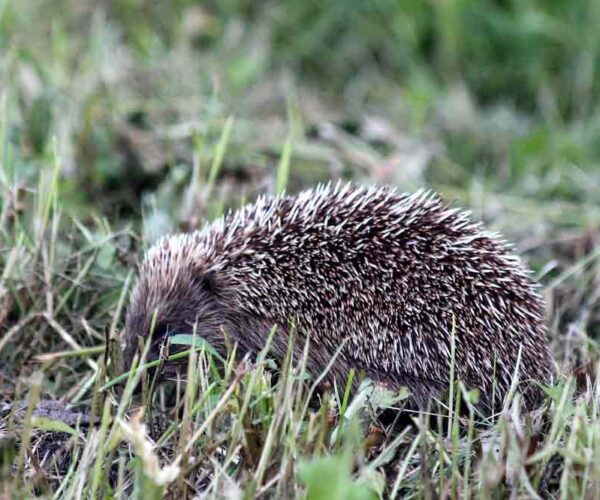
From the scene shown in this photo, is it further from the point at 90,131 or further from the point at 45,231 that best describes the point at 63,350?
the point at 90,131

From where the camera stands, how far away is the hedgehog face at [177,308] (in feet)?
15.0

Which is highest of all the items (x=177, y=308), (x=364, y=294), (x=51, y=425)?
(x=364, y=294)

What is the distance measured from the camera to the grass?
3.62 meters

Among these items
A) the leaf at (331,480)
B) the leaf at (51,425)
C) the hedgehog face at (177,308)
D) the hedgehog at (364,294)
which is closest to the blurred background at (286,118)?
the hedgehog face at (177,308)

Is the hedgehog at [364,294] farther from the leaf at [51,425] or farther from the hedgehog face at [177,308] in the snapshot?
the leaf at [51,425]

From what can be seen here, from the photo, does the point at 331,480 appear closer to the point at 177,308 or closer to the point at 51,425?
the point at 51,425

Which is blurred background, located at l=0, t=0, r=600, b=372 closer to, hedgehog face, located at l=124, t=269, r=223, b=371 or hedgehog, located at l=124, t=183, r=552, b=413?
hedgehog face, located at l=124, t=269, r=223, b=371

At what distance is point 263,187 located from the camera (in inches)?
241

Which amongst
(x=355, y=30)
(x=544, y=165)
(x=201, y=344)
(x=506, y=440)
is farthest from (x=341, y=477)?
(x=355, y=30)

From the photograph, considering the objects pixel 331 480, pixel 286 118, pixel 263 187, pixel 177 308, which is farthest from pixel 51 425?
pixel 286 118

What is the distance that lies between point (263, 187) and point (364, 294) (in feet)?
6.30

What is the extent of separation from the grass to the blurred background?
0.07ft

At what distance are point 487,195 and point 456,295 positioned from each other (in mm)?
2606

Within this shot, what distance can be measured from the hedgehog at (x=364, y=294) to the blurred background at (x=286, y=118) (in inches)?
23.8
